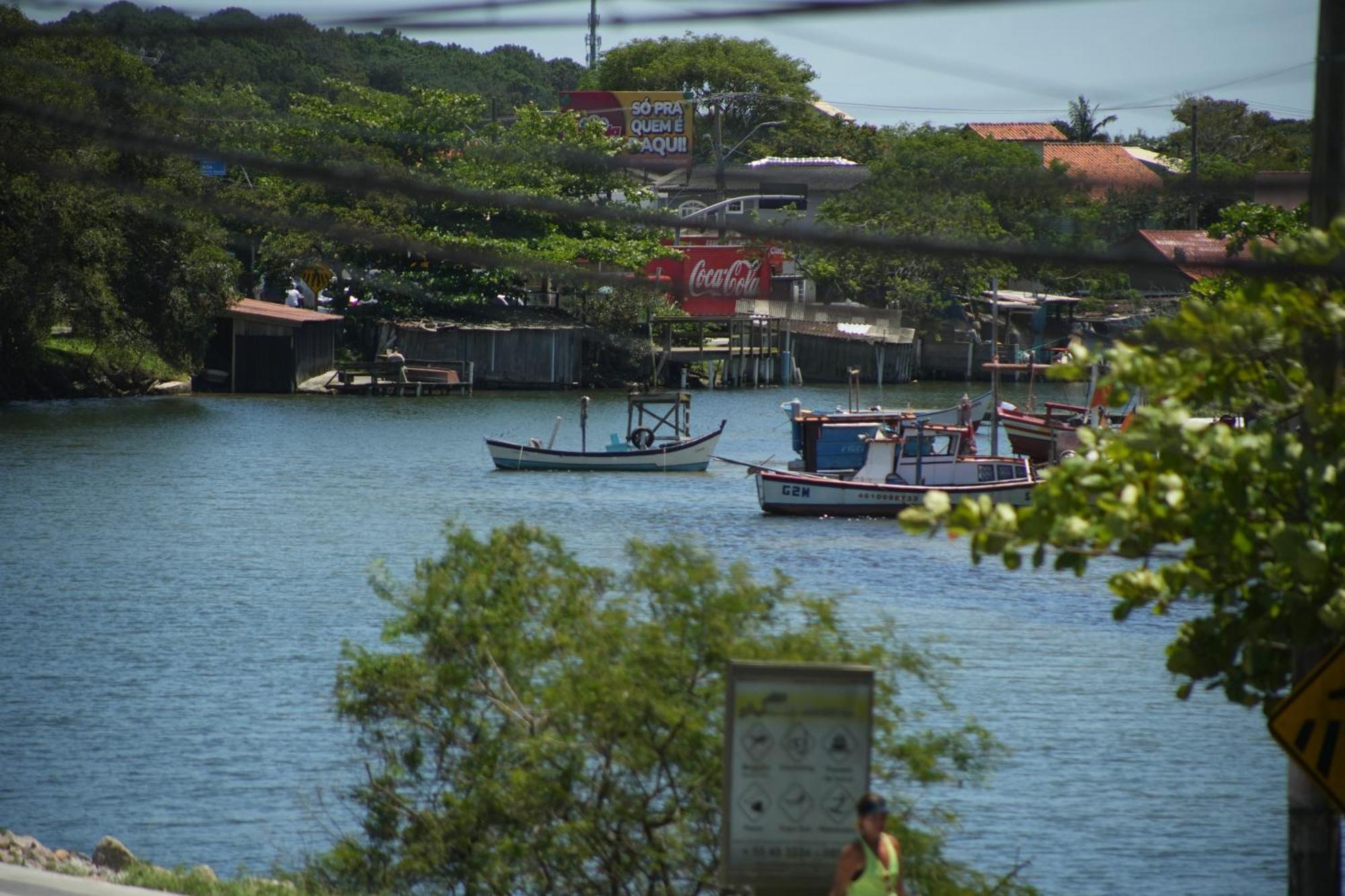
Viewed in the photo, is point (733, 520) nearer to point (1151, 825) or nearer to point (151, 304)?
point (1151, 825)

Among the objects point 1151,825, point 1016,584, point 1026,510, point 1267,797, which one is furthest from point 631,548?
point 1016,584

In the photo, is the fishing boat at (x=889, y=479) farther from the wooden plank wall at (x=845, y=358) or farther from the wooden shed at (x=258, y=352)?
the wooden plank wall at (x=845, y=358)

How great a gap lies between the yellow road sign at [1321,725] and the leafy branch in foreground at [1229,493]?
17 centimetres

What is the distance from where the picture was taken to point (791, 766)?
7.54 m

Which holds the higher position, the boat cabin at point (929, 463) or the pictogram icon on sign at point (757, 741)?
the pictogram icon on sign at point (757, 741)

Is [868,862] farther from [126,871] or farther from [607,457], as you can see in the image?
[607,457]

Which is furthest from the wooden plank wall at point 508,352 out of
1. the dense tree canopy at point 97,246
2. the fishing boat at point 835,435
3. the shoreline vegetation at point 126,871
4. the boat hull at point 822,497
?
the shoreline vegetation at point 126,871

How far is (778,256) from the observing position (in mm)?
66125

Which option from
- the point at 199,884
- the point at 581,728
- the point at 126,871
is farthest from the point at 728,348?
the point at 581,728

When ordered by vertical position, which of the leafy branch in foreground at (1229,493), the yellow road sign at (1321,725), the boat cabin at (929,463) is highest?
the leafy branch in foreground at (1229,493)

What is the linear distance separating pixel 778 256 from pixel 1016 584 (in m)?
38.0

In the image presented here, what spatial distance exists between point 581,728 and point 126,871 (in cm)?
448

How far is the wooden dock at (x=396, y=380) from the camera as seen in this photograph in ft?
217

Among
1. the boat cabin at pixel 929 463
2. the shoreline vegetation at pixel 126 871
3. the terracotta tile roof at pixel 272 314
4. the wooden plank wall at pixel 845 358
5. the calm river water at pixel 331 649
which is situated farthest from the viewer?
the wooden plank wall at pixel 845 358
